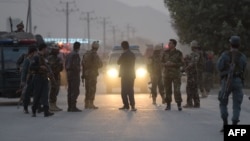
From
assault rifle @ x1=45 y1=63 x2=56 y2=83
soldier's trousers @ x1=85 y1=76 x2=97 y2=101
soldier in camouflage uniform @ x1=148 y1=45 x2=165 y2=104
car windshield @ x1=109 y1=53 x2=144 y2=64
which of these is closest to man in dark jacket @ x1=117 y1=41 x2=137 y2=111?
soldier's trousers @ x1=85 y1=76 x2=97 y2=101

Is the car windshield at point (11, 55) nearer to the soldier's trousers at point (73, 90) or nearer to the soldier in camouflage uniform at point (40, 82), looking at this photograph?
the soldier's trousers at point (73, 90)

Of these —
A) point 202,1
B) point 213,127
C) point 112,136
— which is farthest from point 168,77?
point 202,1

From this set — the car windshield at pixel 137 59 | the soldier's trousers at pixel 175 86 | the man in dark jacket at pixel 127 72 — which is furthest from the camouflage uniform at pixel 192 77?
the car windshield at pixel 137 59

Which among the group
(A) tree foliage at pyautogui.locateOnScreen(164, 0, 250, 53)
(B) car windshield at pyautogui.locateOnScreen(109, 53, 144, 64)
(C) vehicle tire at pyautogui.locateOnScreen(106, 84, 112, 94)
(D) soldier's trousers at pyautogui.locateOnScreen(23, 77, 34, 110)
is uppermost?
(A) tree foliage at pyautogui.locateOnScreen(164, 0, 250, 53)

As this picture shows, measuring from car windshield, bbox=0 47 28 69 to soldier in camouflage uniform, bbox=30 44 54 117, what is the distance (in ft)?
20.1

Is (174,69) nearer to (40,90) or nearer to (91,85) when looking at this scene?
(91,85)

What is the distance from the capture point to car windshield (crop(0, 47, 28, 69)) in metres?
24.2

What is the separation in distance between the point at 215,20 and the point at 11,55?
50.2 ft

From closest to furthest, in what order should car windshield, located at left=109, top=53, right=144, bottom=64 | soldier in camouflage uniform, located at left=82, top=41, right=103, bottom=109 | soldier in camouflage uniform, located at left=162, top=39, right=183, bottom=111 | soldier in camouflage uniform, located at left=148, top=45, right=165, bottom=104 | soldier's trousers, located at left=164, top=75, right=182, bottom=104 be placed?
soldier in camouflage uniform, located at left=162, top=39, right=183, bottom=111 → soldier's trousers, located at left=164, top=75, right=182, bottom=104 → soldier in camouflage uniform, located at left=82, top=41, right=103, bottom=109 → soldier in camouflage uniform, located at left=148, top=45, right=165, bottom=104 → car windshield, located at left=109, top=53, right=144, bottom=64

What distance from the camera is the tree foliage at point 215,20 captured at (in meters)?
36.0

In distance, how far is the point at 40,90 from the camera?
Answer: 59.4 feet

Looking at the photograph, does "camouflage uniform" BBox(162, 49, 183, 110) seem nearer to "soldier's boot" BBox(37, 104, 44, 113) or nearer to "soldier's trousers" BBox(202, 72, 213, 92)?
"soldier's boot" BBox(37, 104, 44, 113)

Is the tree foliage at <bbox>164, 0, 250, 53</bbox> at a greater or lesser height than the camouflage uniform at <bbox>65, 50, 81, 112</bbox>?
greater

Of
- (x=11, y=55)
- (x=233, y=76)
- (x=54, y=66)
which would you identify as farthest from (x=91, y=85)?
Result: (x=233, y=76)
